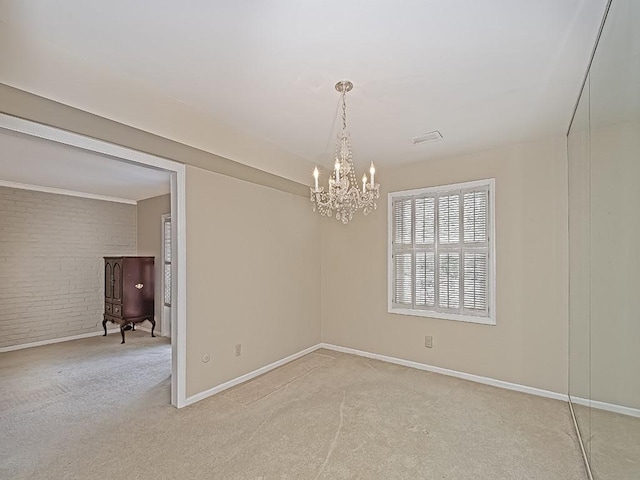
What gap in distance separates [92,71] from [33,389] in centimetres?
327

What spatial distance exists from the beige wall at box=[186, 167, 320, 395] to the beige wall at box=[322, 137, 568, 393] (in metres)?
1.09

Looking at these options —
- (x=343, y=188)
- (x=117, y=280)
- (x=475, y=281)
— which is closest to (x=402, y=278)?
(x=475, y=281)

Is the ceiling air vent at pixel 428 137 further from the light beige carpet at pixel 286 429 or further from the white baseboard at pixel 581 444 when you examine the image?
the white baseboard at pixel 581 444

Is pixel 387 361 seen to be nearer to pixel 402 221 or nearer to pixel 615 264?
pixel 402 221

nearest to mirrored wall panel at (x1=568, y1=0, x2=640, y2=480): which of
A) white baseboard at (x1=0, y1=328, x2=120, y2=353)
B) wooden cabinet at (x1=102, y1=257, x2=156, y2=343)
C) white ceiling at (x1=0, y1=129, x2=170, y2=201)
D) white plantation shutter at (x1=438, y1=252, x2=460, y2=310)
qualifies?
white plantation shutter at (x1=438, y1=252, x2=460, y2=310)

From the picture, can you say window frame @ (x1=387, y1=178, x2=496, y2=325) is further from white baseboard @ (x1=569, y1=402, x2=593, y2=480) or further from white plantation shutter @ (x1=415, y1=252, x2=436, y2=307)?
→ white baseboard @ (x1=569, y1=402, x2=593, y2=480)

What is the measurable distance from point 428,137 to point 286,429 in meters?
2.98

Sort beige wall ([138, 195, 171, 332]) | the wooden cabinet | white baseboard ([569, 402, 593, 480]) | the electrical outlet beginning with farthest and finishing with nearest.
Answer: beige wall ([138, 195, 171, 332])
the wooden cabinet
the electrical outlet
white baseboard ([569, 402, 593, 480])

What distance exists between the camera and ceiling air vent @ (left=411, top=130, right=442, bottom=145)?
3199 mm

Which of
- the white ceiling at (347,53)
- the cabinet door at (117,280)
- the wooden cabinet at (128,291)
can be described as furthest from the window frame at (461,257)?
the cabinet door at (117,280)

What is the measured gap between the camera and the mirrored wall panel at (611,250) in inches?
55.2

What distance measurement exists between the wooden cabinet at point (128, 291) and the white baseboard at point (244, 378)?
289cm

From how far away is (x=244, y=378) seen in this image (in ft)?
11.7

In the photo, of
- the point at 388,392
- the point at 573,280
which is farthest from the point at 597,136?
the point at 388,392
